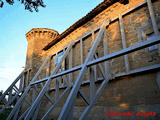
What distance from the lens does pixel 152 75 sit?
12.4ft

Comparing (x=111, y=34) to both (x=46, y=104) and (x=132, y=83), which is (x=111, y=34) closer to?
(x=132, y=83)

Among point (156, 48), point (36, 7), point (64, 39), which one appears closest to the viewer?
point (156, 48)

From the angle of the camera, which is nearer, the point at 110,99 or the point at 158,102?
the point at 158,102

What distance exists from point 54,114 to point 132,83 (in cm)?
469

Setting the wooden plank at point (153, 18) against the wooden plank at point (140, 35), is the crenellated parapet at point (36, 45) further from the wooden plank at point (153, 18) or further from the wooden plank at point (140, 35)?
the wooden plank at point (153, 18)

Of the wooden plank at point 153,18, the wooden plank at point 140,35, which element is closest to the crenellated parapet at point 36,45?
the wooden plank at point 140,35

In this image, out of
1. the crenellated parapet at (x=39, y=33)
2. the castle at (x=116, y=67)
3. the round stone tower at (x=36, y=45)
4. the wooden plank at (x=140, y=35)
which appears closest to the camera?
the castle at (x=116, y=67)

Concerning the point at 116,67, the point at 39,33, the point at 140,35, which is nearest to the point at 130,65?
the point at 116,67

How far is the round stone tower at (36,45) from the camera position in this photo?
9.73 metres

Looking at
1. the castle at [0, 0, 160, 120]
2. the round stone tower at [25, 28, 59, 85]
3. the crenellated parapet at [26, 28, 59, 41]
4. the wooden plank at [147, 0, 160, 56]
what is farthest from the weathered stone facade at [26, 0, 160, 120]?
the crenellated parapet at [26, 28, 59, 41]

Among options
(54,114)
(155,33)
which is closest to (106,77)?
(155,33)

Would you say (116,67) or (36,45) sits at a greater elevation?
(36,45)

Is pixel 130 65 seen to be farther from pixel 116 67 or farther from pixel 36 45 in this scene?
pixel 36 45

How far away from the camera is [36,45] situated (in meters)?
10.3
